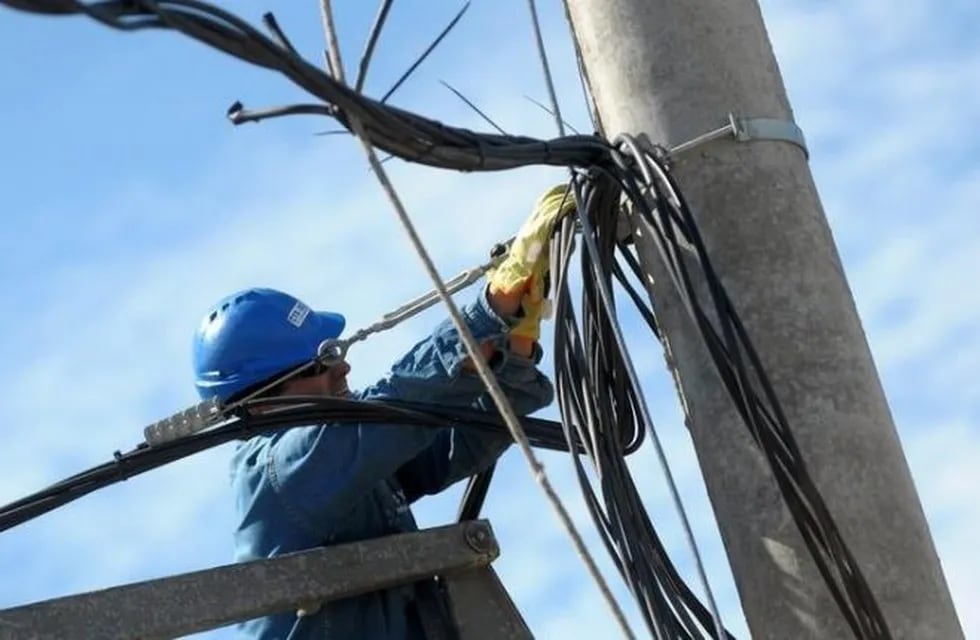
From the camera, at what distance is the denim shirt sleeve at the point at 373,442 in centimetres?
457

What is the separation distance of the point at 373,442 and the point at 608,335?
28.8 inches

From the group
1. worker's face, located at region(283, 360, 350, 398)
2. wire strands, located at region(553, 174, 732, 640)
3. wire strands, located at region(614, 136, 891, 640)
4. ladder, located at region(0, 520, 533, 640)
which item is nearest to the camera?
wire strands, located at region(614, 136, 891, 640)

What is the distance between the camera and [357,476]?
459 centimetres

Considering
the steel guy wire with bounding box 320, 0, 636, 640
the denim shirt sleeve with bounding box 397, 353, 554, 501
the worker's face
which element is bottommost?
the steel guy wire with bounding box 320, 0, 636, 640

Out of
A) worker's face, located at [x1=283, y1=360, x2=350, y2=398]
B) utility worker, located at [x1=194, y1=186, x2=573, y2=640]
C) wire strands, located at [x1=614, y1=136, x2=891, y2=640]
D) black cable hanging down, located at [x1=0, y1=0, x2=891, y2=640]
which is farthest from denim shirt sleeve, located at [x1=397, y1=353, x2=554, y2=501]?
wire strands, located at [x1=614, y1=136, x2=891, y2=640]

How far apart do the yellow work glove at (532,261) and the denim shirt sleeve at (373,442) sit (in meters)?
0.07

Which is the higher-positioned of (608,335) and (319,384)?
(319,384)

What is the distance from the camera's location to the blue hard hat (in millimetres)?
5234

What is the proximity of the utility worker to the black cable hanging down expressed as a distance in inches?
10.1

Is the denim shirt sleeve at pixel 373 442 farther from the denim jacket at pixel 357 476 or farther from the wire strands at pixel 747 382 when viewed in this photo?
the wire strands at pixel 747 382

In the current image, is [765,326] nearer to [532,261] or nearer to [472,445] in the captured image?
[532,261]

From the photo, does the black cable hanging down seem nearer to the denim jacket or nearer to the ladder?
the denim jacket

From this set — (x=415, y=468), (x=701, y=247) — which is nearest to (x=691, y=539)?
(x=701, y=247)

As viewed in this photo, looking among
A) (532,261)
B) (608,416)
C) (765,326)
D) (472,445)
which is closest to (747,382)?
(765,326)
